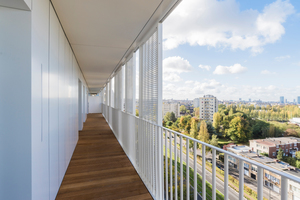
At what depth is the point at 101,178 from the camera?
2.57 meters

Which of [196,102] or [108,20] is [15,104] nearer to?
[196,102]

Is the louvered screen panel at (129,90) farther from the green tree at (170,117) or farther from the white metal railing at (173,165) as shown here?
the green tree at (170,117)

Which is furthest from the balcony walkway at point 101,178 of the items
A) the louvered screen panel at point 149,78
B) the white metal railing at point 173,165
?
the louvered screen panel at point 149,78

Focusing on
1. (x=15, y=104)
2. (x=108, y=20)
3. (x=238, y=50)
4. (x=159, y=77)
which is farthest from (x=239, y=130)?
(x=108, y=20)

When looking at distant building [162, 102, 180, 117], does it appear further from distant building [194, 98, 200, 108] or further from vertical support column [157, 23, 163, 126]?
distant building [194, 98, 200, 108]

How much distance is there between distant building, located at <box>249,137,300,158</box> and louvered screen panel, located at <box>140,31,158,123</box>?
139 centimetres

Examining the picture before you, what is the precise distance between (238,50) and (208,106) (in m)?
0.45

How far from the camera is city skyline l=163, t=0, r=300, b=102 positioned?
2.18 ft

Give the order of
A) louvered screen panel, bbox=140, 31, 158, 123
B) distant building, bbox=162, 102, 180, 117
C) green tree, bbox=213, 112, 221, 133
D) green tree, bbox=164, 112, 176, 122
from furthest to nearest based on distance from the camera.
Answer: louvered screen panel, bbox=140, 31, 158, 123
green tree, bbox=164, 112, 176, 122
distant building, bbox=162, 102, 180, 117
green tree, bbox=213, 112, 221, 133

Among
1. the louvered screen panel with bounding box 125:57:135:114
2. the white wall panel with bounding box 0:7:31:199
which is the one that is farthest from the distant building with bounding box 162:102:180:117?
the louvered screen panel with bounding box 125:57:135:114

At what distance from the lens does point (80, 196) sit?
2.09 m

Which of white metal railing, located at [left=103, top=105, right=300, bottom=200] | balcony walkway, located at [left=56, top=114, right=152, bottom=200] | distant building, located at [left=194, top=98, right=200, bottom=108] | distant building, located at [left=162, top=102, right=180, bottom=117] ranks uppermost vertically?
distant building, located at [left=194, top=98, right=200, bottom=108]

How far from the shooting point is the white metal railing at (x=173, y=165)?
32.0 inches

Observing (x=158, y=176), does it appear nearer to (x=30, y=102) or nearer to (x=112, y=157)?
(x=30, y=102)
